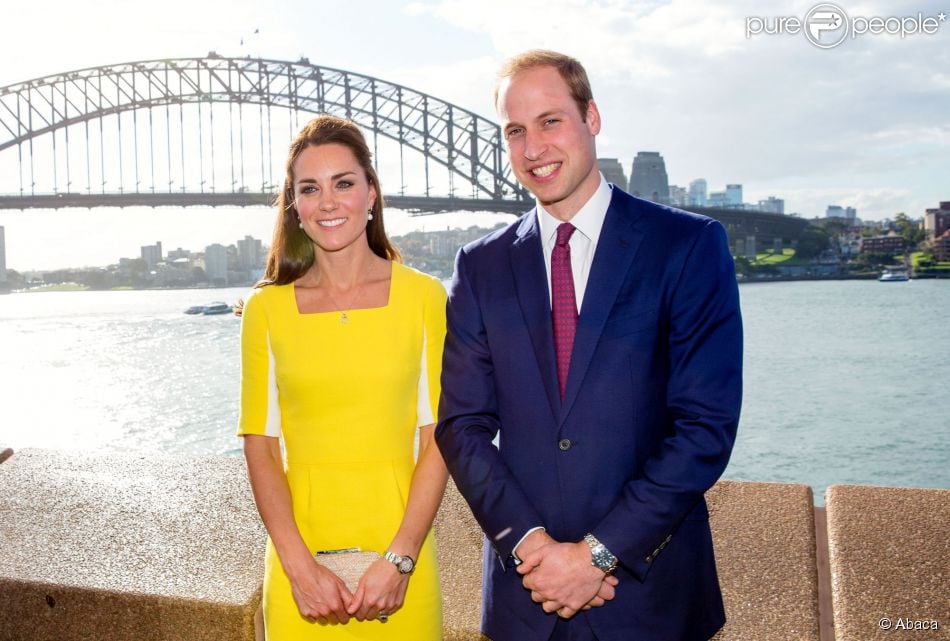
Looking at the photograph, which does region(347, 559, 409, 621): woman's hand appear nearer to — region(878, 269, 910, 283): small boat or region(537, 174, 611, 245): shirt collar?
region(537, 174, 611, 245): shirt collar

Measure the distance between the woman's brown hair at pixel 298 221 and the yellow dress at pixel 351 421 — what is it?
117 mm

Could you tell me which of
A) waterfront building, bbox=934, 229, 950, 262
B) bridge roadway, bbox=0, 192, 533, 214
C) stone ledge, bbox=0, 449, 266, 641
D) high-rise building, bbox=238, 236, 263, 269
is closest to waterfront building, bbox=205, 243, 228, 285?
high-rise building, bbox=238, 236, 263, 269

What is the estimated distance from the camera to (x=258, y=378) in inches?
58.3

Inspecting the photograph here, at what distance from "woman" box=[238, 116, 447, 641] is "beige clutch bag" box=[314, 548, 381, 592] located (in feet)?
0.05

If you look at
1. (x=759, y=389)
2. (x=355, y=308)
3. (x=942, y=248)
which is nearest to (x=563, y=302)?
(x=355, y=308)

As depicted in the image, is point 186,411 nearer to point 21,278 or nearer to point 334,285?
point 334,285

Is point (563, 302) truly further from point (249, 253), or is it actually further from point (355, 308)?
point (249, 253)

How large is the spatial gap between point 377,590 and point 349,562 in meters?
0.07

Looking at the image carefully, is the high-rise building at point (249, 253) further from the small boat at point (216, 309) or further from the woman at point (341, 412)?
the woman at point (341, 412)

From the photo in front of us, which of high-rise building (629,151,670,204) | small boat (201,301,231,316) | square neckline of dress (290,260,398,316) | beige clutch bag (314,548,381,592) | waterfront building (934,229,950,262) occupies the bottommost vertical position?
small boat (201,301,231,316)

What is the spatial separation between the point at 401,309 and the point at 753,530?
0.89 m

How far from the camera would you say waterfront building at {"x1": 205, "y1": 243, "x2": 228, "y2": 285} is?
35.0 meters

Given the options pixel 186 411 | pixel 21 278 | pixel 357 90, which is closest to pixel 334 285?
pixel 186 411

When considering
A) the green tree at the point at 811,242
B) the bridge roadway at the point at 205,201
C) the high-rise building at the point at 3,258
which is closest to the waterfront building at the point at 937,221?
the green tree at the point at 811,242
